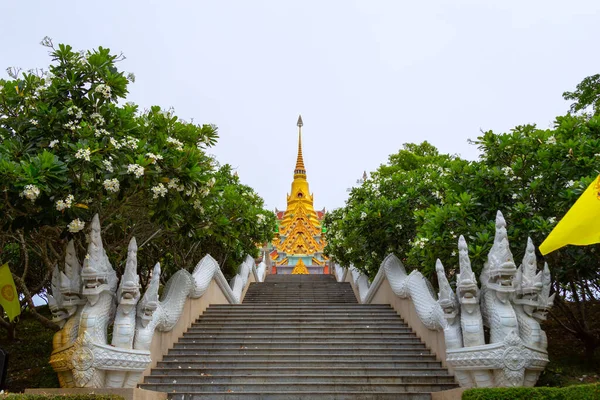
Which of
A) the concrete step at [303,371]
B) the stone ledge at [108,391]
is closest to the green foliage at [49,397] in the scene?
the stone ledge at [108,391]

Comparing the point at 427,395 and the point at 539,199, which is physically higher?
the point at 539,199

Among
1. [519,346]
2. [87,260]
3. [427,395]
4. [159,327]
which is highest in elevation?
[87,260]

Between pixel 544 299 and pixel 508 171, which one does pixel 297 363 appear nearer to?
pixel 544 299

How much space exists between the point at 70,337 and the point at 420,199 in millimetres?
7482

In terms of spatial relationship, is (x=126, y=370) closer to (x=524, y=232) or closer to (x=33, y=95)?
(x=33, y=95)

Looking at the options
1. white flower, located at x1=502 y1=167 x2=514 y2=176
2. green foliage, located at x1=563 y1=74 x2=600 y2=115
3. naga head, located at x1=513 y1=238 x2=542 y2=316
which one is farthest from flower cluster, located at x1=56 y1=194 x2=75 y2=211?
green foliage, located at x1=563 y1=74 x2=600 y2=115

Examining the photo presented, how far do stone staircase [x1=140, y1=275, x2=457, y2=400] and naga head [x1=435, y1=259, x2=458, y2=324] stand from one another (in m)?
1.32

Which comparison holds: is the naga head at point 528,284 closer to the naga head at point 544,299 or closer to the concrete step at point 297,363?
the naga head at point 544,299

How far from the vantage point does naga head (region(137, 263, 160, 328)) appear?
321 inches

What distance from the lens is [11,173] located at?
6434 mm

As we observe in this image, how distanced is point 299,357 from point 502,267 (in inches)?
157

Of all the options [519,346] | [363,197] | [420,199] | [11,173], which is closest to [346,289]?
[363,197]

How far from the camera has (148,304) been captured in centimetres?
817

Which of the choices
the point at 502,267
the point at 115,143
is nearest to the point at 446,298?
the point at 502,267
